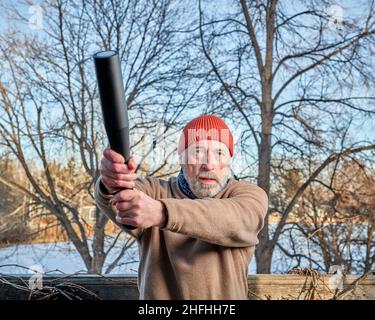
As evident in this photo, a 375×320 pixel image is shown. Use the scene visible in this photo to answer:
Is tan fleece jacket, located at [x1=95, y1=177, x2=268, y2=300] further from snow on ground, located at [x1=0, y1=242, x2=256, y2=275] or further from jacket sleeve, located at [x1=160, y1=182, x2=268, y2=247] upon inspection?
snow on ground, located at [x1=0, y1=242, x2=256, y2=275]

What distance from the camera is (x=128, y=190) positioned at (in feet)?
1.19

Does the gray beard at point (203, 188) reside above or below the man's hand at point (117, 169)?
above

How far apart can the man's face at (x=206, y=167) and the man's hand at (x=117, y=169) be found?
162 mm

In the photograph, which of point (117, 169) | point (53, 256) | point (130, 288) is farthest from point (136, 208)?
point (53, 256)

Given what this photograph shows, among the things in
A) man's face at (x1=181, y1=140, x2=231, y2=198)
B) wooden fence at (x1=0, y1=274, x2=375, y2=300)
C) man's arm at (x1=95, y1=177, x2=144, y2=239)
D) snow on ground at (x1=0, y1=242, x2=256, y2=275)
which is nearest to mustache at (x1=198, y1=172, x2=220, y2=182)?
man's face at (x1=181, y1=140, x2=231, y2=198)

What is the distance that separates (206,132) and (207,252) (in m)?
0.17

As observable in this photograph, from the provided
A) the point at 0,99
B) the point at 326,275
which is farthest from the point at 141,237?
the point at 0,99

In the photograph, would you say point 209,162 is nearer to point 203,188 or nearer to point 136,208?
point 203,188

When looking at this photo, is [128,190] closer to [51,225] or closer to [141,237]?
[141,237]

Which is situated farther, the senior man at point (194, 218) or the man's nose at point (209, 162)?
the man's nose at point (209, 162)

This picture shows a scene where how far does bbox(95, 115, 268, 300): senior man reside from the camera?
0.39 m

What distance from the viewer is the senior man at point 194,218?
0.39 metres

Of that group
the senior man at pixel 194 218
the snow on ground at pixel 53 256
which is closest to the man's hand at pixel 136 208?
the senior man at pixel 194 218

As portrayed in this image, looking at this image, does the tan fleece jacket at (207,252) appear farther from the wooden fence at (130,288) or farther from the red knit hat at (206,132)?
the wooden fence at (130,288)
